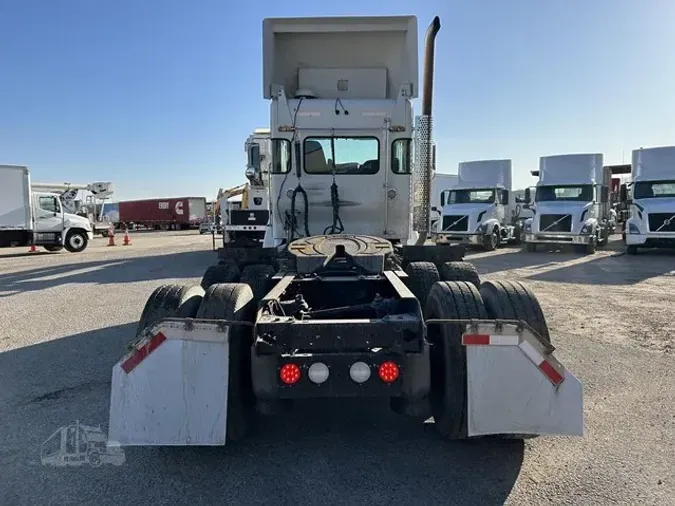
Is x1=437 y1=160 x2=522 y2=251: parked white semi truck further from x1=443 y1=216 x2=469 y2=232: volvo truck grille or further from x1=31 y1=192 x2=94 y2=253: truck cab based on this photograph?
x1=31 y1=192 x2=94 y2=253: truck cab

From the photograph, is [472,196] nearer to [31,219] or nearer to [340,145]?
[340,145]

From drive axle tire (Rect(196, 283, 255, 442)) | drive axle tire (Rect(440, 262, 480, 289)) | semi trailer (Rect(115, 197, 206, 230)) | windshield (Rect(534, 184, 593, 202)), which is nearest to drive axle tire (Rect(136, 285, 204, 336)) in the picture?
drive axle tire (Rect(196, 283, 255, 442))

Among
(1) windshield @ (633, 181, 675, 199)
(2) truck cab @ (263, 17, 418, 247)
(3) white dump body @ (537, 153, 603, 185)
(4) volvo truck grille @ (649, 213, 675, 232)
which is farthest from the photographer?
(3) white dump body @ (537, 153, 603, 185)

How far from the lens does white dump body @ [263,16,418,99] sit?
7219mm

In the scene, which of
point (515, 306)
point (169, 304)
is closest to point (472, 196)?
point (515, 306)

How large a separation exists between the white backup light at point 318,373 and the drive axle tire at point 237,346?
0.58 m

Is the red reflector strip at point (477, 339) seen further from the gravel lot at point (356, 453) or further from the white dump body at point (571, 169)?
the white dump body at point (571, 169)

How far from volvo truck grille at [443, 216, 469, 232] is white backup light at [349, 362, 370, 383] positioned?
18.5 m

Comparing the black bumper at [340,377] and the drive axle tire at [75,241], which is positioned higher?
the black bumper at [340,377]

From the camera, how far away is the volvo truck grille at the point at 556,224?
62.8ft

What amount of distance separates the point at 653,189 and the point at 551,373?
694 inches

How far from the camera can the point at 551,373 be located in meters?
3.12

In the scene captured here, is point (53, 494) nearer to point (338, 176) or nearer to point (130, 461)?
point (130, 461)

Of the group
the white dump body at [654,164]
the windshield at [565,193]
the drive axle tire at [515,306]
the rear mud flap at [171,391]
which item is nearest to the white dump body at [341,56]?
the drive axle tire at [515,306]
